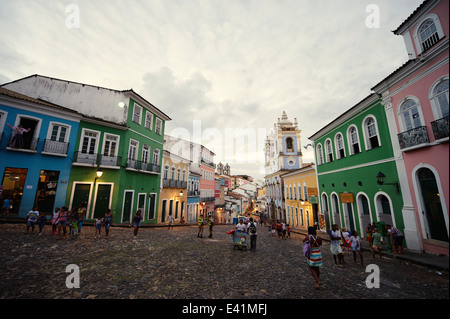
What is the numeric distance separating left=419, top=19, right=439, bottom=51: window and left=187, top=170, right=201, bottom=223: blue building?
1129 inches

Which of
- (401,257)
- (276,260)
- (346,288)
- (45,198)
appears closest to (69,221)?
(45,198)

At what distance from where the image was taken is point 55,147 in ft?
45.4

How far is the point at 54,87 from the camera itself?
54.7 feet

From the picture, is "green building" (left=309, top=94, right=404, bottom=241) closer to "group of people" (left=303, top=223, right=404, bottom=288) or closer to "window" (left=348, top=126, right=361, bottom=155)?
"window" (left=348, top=126, right=361, bottom=155)

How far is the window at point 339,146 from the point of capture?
50.6ft

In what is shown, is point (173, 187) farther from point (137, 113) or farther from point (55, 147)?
point (55, 147)

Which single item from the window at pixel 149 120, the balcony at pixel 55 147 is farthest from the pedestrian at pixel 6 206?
the window at pixel 149 120

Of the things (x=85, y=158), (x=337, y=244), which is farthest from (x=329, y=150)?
(x=85, y=158)

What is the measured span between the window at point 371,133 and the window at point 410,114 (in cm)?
1009

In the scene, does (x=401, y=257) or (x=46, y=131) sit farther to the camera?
(x=46, y=131)

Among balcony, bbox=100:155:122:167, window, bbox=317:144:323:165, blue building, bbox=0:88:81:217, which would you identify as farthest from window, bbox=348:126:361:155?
blue building, bbox=0:88:81:217

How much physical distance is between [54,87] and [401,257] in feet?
81.4
